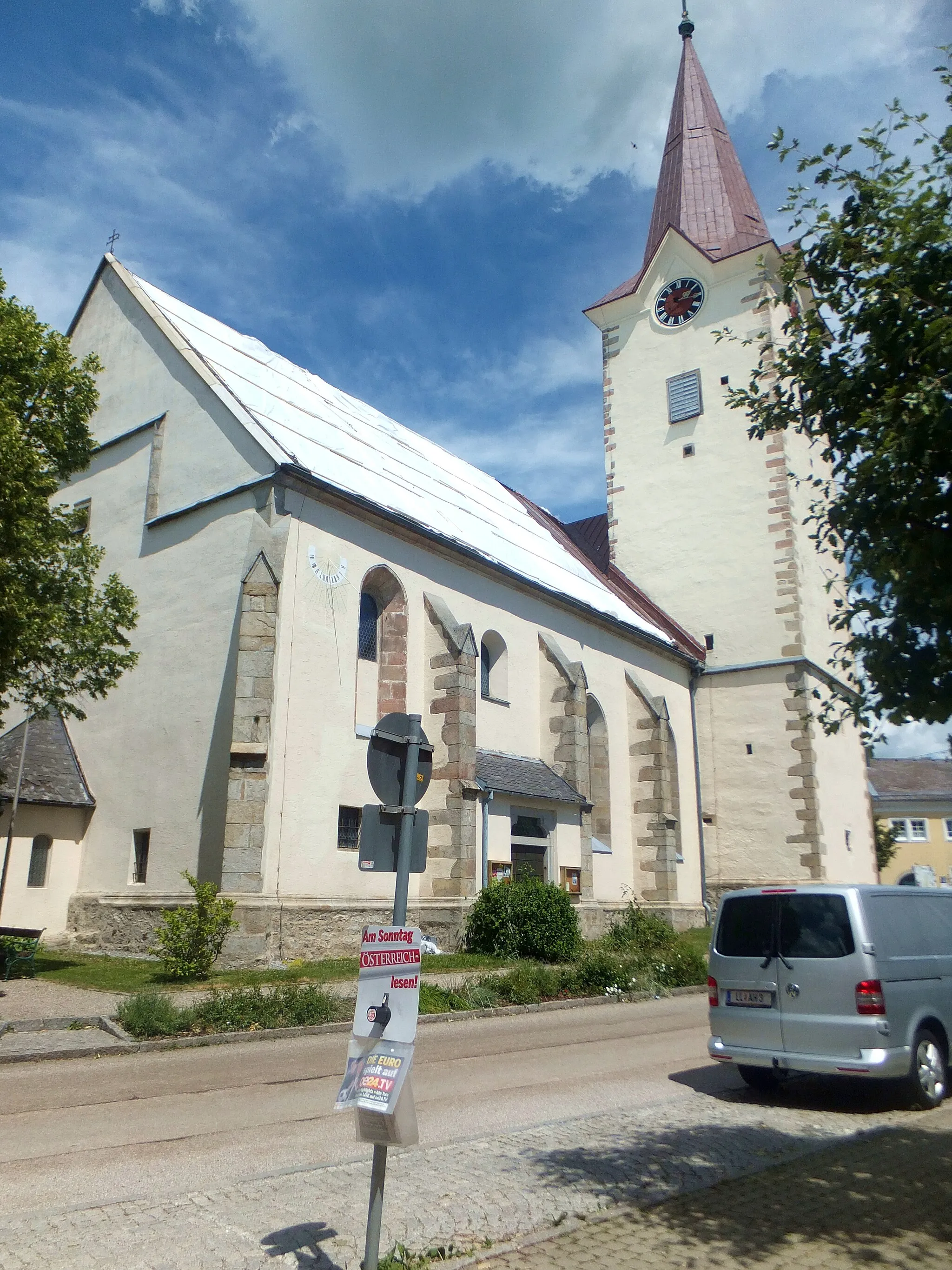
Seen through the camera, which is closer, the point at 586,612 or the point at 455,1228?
the point at 455,1228

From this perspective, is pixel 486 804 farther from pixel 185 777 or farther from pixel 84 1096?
pixel 84 1096

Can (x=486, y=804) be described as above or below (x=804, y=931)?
above

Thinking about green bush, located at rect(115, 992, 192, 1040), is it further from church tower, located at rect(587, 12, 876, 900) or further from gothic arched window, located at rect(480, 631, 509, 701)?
church tower, located at rect(587, 12, 876, 900)

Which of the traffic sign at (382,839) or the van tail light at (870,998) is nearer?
the traffic sign at (382,839)

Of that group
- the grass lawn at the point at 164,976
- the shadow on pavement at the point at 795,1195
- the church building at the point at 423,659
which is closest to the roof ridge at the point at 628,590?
the church building at the point at 423,659

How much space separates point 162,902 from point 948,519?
52.1 ft

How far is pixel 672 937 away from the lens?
19203 millimetres

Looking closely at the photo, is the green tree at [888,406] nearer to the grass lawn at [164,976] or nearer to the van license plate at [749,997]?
the van license plate at [749,997]

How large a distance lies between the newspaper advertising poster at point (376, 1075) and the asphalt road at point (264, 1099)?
6.09 ft

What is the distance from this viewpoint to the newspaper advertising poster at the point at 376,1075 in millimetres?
4520

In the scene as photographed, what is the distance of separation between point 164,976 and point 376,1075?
1128cm

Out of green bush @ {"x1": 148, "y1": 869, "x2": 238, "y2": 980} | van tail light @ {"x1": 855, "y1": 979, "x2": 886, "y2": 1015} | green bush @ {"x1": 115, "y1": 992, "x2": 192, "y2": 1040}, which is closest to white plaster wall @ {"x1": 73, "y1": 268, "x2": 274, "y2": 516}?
green bush @ {"x1": 148, "y1": 869, "x2": 238, "y2": 980}

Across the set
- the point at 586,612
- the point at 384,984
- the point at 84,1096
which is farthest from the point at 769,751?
the point at 384,984

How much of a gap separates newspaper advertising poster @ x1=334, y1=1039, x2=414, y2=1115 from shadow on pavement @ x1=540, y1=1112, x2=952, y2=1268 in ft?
5.48
